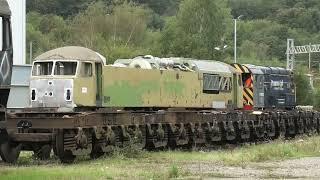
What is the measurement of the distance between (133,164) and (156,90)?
628 centimetres

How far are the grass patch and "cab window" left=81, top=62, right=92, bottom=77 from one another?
238 centimetres

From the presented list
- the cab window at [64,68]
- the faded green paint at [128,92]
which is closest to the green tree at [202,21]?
the faded green paint at [128,92]

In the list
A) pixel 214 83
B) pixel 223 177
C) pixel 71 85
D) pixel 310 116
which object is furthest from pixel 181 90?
pixel 310 116

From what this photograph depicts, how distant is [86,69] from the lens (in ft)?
62.1

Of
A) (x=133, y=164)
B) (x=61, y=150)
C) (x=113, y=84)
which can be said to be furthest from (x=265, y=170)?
(x=113, y=84)

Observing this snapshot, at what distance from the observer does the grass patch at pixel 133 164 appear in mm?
13516

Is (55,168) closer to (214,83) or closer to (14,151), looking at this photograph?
(14,151)

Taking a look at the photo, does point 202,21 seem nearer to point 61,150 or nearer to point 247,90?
point 247,90

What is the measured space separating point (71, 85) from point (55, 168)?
11.7ft

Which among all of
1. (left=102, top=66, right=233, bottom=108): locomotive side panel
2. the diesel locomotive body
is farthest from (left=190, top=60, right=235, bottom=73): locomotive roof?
(left=102, top=66, right=233, bottom=108): locomotive side panel

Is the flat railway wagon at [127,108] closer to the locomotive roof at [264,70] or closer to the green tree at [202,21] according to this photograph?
the locomotive roof at [264,70]

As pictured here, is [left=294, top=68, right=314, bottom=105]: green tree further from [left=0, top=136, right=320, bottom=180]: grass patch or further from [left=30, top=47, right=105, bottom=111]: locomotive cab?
[left=30, top=47, right=105, bottom=111]: locomotive cab

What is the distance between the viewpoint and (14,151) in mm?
17609

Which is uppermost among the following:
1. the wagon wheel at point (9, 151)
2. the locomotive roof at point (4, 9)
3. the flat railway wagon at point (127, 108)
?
the locomotive roof at point (4, 9)
